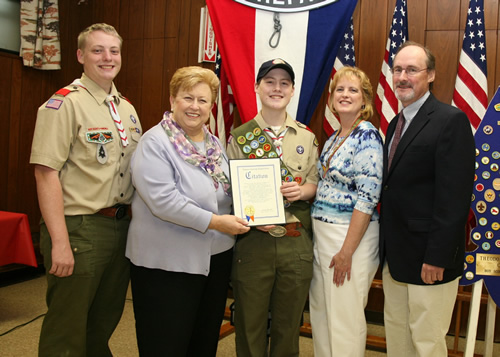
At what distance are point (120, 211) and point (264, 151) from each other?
72cm

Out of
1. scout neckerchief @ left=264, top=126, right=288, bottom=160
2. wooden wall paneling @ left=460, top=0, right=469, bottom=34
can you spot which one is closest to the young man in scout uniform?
scout neckerchief @ left=264, top=126, right=288, bottom=160

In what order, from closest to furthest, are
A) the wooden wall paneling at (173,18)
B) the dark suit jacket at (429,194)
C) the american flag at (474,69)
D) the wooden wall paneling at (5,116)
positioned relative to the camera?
the dark suit jacket at (429,194) → the american flag at (474,69) → the wooden wall paneling at (5,116) → the wooden wall paneling at (173,18)

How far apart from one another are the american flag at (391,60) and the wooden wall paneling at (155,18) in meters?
2.13

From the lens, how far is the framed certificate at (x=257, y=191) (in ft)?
6.05

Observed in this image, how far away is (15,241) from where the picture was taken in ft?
9.95

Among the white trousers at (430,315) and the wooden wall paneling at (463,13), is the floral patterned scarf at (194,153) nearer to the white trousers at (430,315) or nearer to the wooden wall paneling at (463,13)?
the white trousers at (430,315)

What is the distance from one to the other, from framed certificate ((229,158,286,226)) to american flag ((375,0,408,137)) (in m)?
1.39

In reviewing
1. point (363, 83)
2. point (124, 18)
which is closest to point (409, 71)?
point (363, 83)

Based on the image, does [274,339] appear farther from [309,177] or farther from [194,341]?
[309,177]

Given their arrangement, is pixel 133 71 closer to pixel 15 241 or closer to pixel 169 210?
pixel 15 241

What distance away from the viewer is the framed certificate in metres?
1.84

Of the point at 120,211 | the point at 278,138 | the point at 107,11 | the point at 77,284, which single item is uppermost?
the point at 107,11

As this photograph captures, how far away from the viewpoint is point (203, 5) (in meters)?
3.84

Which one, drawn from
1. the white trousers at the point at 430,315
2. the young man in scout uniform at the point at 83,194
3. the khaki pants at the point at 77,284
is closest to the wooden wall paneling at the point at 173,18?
the young man in scout uniform at the point at 83,194
